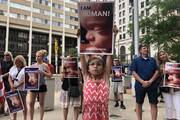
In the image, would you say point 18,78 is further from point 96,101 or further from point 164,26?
point 164,26

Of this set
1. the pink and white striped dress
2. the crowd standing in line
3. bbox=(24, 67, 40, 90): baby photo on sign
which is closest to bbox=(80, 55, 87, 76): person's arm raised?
the pink and white striped dress

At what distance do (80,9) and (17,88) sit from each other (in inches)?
149

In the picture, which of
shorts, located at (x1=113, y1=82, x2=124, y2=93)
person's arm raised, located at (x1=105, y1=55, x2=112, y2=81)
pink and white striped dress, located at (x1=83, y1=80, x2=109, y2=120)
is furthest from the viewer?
shorts, located at (x1=113, y1=82, x2=124, y2=93)

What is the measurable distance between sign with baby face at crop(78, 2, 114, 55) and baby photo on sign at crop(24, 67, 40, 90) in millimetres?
3261

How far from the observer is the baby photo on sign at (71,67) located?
29.7 feet

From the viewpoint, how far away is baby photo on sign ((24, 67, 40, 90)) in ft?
29.4

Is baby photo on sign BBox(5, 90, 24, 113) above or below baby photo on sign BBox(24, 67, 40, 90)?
below

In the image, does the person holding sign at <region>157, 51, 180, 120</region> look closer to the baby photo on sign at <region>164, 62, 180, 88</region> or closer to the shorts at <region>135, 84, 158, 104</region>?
the baby photo on sign at <region>164, 62, 180, 88</region>

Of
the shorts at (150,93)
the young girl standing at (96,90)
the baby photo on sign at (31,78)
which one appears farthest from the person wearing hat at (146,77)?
the young girl standing at (96,90)

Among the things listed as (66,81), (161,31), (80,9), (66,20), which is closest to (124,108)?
(66,81)

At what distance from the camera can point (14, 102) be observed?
8766mm

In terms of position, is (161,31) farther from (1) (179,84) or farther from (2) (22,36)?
(2) (22,36)

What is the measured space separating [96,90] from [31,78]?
4.09 meters

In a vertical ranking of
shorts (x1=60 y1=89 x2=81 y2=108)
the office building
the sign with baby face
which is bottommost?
shorts (x1=60 y1=89 x2=81 y2=108)
